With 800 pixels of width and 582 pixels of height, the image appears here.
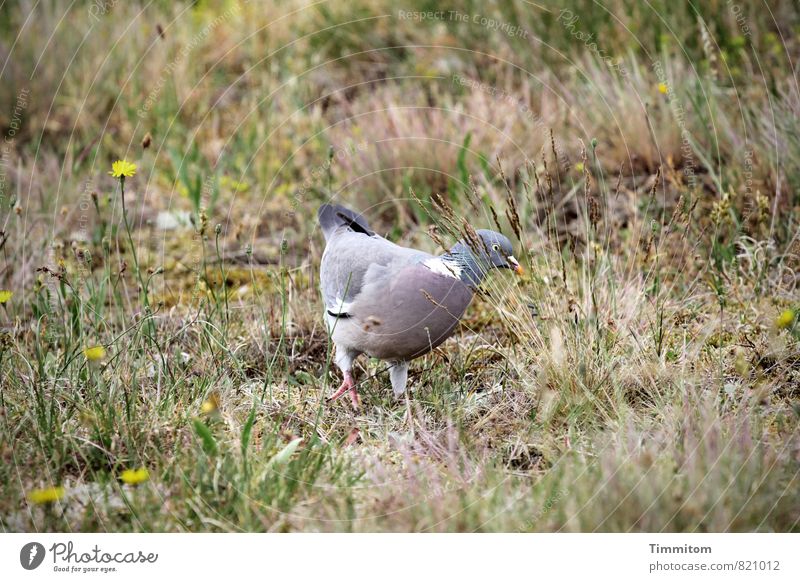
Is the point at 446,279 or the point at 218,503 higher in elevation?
the point at 446,279

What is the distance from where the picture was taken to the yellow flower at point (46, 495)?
245 cm

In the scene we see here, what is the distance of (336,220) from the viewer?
3.71 metres

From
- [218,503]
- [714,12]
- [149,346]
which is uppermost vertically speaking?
[714,12]

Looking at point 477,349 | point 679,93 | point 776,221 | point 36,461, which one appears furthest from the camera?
point 679,93

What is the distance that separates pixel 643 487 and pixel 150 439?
1632 millimetres

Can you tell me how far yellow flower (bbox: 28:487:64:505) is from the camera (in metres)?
2.45

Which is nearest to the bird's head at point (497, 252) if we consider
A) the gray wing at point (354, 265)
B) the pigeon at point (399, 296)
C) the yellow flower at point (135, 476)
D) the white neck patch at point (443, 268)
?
the pigeon at point (399, 296)

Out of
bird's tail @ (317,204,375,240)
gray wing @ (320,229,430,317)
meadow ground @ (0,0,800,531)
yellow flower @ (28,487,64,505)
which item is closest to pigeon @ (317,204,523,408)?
gray wing @ (320,229,430,317)

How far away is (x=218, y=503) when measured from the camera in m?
2.53

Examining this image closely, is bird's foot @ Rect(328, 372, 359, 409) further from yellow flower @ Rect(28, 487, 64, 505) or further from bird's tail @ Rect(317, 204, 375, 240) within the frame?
yellow flower @ Rect(28, 487, 64, 505)

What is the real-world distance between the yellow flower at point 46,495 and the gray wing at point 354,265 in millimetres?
1181

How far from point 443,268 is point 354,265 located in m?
0.38
